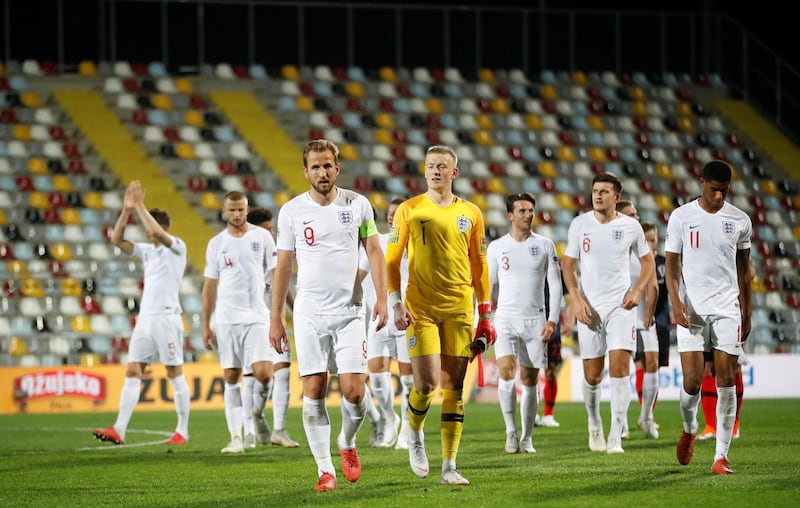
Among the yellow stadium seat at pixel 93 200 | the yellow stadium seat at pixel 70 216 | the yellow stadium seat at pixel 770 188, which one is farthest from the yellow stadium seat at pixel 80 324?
the yellow stadium seat at pixel 770 188

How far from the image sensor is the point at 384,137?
30.4 meters

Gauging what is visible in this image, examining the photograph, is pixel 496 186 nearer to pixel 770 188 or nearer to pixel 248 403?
pixel 770 188

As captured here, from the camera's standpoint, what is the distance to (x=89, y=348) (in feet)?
74.0

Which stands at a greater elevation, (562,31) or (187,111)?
(562,31)

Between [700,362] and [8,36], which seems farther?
[8,36]

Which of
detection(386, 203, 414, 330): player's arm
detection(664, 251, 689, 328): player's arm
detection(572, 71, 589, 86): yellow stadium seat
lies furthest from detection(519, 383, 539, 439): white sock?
detection(572, 71, 589, 86): yellow stadium seat

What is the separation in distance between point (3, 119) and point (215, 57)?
5.73 m

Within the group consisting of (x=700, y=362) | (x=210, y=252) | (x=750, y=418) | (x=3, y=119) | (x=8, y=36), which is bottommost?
(x=750, y=418)

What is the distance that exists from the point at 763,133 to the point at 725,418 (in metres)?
25.6

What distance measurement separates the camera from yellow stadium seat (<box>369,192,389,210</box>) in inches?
1093

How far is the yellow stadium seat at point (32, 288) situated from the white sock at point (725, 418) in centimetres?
1667

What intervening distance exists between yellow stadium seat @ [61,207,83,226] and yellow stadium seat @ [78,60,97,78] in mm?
5117

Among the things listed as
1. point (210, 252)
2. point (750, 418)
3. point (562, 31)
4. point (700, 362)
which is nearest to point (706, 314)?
point (700, 362)

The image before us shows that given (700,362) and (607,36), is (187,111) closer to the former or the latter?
(607,36)
